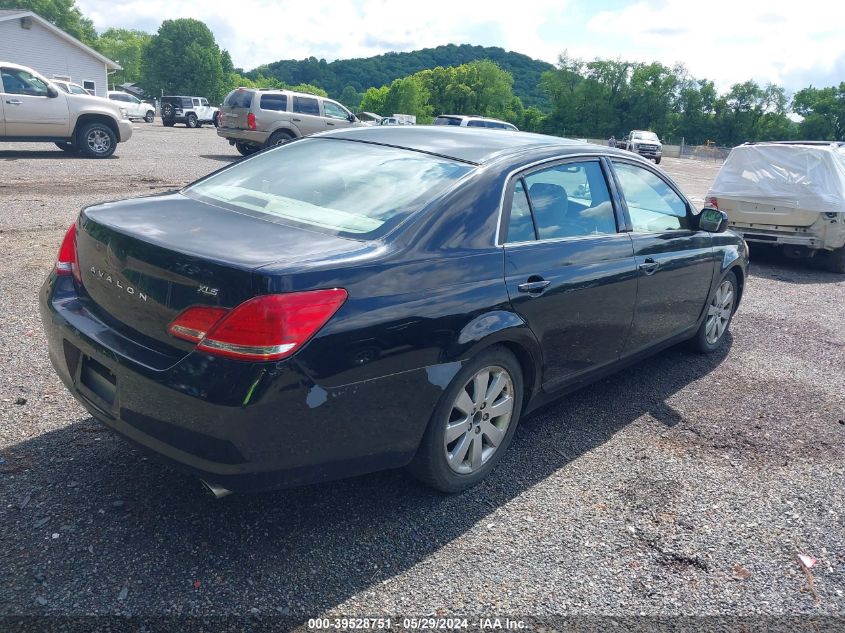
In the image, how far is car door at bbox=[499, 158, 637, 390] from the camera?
10.9ft

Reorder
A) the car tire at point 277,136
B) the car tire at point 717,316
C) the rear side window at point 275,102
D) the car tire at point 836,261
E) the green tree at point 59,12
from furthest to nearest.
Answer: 1. the green tree at point 59,12
2. the car tire at point 277,136
3. the rear side window at point 275,102
4. the car tire at point 836,261
5. the car tire at point 717,316

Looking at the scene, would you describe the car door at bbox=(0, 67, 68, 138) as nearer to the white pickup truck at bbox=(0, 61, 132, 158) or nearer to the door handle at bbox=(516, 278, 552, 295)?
the white pickup truck at bbox=(0, 61, 132, 158)

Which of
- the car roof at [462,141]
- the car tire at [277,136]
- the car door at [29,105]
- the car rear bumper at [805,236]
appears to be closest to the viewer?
the car roof at [462,141]

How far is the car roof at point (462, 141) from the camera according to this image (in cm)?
355

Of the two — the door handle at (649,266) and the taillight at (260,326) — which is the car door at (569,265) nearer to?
the door handle at (649,266)

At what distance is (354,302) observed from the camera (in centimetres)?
255

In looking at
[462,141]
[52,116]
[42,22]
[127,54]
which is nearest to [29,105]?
[52,116]

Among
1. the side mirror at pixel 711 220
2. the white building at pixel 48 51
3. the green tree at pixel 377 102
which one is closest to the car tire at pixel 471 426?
the side mirror at pixel 711 220

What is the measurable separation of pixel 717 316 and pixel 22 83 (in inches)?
572

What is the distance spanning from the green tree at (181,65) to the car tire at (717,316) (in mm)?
111393

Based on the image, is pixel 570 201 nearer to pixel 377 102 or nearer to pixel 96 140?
pixel 96 140

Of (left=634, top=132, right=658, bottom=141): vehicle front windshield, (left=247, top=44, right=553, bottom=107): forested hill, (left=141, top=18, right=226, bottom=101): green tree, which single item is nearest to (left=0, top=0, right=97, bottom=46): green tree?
(left=141, top=18, right=226, bottom=101): green tree

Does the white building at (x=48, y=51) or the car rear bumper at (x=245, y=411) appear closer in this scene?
the car rear bumper at (x=245, y=411)

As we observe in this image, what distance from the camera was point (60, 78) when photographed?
43.2 meters
